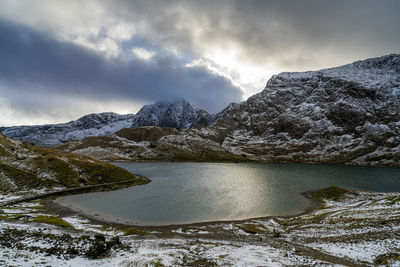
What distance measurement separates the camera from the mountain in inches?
2502

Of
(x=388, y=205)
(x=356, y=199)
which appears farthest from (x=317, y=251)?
(x=356, y=199)

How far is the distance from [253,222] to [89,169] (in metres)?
72.9

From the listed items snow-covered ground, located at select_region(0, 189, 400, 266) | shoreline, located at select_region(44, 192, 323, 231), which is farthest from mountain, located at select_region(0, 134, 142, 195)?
snow-covered ground, located at select_region(0, 189, 400, 266)

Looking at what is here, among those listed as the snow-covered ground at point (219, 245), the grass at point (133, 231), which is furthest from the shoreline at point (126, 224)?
the grass at point (133, 231)

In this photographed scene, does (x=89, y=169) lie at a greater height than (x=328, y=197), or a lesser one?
greater

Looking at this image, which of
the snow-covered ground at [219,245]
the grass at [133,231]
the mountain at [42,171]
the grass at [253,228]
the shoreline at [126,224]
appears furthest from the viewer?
the mountain at [42,171]

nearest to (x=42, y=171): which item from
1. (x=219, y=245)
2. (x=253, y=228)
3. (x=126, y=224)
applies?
(x=126, y=224)

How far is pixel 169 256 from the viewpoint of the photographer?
23.9m

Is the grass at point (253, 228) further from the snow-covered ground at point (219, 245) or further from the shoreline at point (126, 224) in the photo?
the shoreline at point (126, 224)

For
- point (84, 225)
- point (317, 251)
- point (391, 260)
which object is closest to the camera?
point (391, 260)

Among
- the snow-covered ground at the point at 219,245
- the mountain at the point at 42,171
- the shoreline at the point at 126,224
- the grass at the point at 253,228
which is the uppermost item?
the mountain at the point at 42,171

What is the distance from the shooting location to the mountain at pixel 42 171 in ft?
209

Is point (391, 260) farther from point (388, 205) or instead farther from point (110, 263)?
point (388, 205)

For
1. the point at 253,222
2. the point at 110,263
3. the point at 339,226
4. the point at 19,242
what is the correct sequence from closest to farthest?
the point at 110,263, the point at 19,242, the point at 339,226, the point at 253,222
